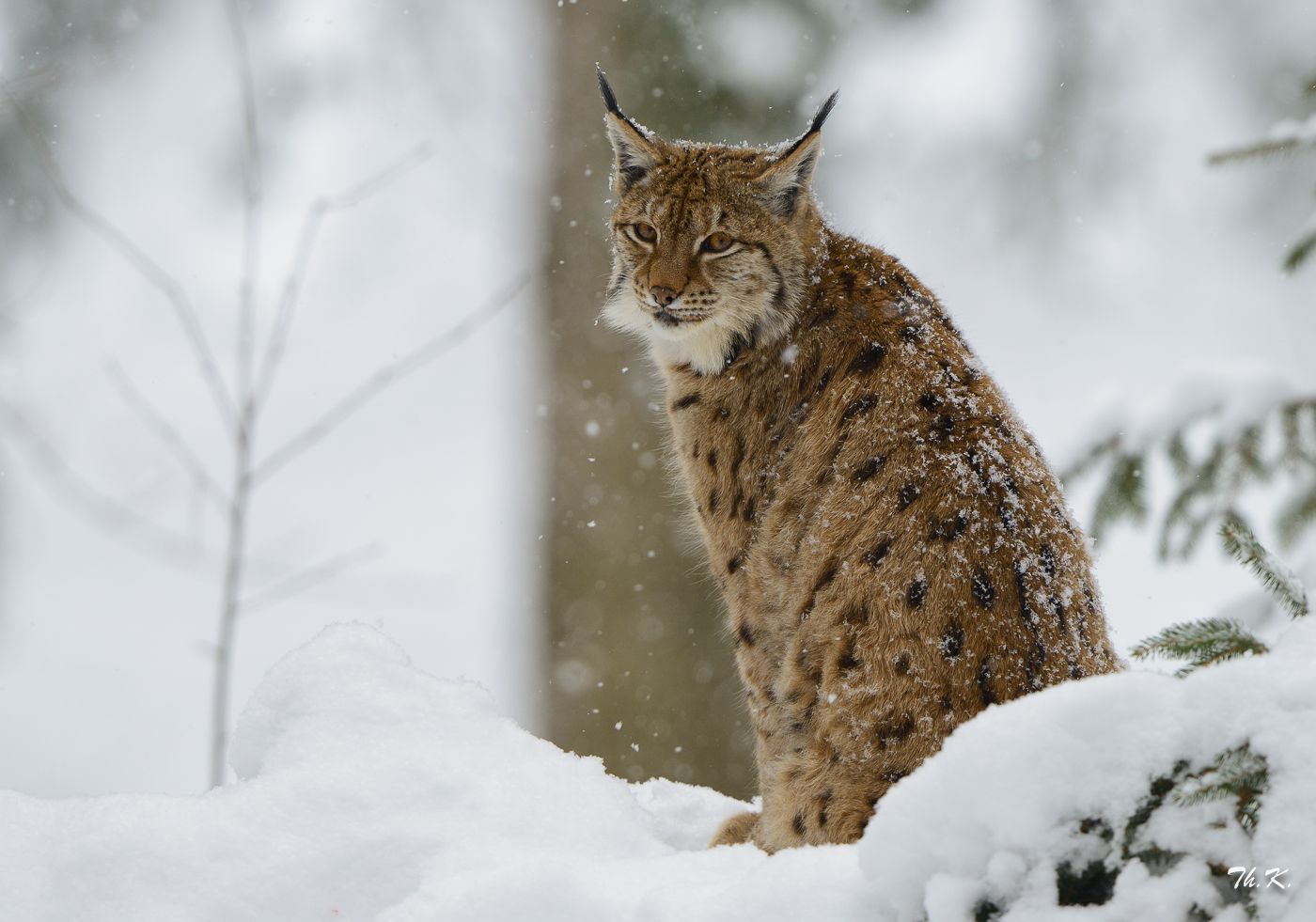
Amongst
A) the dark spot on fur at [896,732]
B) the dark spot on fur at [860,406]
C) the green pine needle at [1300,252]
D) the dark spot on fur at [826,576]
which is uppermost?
the green pine needle at [1300,252]

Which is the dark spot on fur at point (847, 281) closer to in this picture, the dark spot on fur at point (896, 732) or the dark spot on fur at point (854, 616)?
the dark spot on fur at point (854, 616)

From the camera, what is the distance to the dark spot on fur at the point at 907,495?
2.42 metres

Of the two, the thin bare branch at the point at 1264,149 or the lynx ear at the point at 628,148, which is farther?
the thin bare branch at the point at 1264,149

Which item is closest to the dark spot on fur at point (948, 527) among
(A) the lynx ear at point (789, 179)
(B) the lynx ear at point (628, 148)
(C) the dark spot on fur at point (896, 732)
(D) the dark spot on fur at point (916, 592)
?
(D) the dark spot on fur at point (916, 592)

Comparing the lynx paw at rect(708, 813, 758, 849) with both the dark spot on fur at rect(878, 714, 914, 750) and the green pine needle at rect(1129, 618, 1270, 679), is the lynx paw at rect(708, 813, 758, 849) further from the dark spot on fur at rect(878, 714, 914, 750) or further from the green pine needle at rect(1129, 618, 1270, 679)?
the green pine needle at rect(1129, 618, 1270, 679)

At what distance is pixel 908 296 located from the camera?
119 inches

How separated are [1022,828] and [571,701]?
4.55 metres

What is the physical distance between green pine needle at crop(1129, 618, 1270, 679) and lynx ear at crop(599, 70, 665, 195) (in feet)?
7.29

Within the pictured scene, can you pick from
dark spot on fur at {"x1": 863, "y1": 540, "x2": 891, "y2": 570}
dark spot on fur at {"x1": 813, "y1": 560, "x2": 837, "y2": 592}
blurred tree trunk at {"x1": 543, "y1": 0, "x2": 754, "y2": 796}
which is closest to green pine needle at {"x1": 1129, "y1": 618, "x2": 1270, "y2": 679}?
dark spot on fur at {"x1": 863, "y1": 540, "x2": 891, "y2": 570}

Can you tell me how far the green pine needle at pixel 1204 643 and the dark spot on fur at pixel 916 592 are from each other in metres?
0.64

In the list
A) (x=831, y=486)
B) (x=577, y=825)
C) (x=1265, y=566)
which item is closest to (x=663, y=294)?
(x=831, y=486)

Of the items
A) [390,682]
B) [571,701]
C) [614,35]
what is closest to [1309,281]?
[614,35]

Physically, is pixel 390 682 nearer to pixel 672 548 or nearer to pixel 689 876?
pixel 689 876

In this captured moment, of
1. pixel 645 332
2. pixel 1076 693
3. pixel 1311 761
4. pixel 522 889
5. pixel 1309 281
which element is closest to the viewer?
pixel 1311 761
